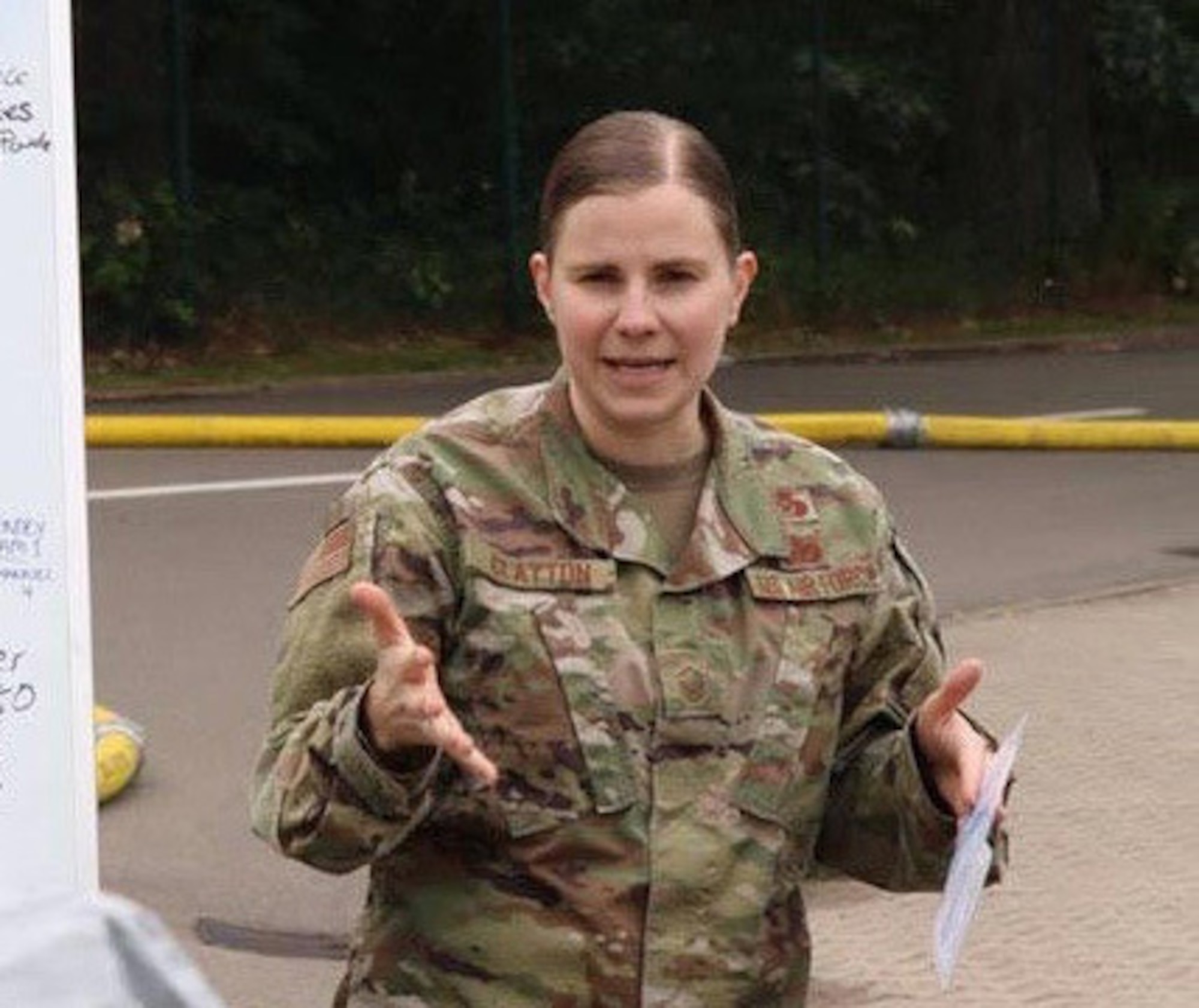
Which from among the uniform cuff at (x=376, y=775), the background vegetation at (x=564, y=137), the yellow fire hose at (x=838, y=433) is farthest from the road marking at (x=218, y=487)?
the uniform cuff at (x=376, y=775)

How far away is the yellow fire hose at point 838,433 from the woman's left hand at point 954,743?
13.2 metres

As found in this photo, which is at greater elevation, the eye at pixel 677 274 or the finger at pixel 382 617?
the eye at pixel 677 274

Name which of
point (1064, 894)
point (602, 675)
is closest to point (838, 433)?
point (1064, 894)

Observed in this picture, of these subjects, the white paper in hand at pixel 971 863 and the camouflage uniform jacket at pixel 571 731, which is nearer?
the white paper in hand at pixel 971 863

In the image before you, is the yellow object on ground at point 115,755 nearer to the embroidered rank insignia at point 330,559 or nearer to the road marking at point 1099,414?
the embroidered rank insignia at point 330,559

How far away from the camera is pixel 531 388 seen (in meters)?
3.39

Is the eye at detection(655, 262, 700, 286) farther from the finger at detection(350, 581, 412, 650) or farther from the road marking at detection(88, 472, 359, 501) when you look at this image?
the road marking at detection(88, 472, 359, 501)

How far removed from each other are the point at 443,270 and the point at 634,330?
21.7 m

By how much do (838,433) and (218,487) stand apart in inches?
131

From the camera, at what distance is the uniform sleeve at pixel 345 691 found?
3086 millimetres

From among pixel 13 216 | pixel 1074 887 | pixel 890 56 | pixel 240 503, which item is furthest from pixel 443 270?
pixel 13 216

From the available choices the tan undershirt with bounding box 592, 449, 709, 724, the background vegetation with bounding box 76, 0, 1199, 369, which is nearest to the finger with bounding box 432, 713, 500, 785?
the tan undershirt with bounding box 592, 449, 709, 724

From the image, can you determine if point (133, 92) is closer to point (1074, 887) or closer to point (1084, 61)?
point (1084, 61)

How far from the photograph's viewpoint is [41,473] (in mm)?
3982
